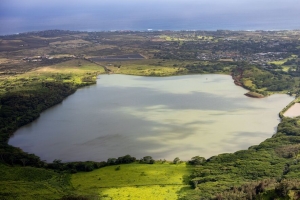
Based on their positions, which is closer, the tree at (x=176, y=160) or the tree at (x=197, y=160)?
the tree at (x=197, y=160)

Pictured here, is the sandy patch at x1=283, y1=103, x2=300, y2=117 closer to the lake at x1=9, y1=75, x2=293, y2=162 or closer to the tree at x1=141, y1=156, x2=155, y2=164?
the lake at x1=9, y1=75, x2=293, y2=162

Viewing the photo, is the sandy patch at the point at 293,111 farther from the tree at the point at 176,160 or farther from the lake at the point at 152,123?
the tree at the point at 176,160

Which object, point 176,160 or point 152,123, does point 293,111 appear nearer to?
point 152,123

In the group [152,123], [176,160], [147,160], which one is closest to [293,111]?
[152,123]

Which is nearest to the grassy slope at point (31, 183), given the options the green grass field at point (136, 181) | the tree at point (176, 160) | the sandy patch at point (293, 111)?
the green grass field at point (136, 181)

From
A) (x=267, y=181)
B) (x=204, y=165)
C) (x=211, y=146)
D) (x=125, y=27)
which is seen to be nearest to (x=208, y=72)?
(x=211, y=146)
